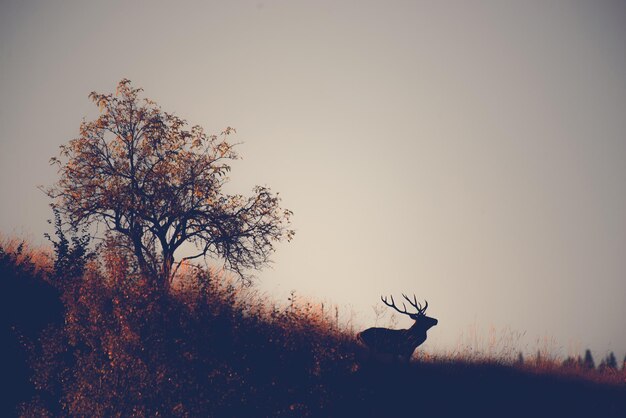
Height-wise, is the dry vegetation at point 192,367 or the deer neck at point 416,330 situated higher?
the deer neck at point 416,330

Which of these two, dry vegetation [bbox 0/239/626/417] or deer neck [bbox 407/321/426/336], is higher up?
deer neck [bbox 407/321/426/336]

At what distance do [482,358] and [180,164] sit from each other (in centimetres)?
1567

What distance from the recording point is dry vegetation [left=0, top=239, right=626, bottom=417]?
39.9ft

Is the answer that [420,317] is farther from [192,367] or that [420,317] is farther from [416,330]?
[192,367]

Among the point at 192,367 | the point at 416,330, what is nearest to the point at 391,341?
the point at 416,330

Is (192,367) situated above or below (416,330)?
below

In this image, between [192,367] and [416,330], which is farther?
[416,330]

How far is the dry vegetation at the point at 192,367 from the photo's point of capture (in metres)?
12.2

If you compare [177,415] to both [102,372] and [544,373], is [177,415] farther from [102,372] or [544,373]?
[544,373]

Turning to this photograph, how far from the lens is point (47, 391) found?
14.0 meters

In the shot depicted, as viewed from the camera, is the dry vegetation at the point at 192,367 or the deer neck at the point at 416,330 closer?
the dry vegetation at the point at 192,367

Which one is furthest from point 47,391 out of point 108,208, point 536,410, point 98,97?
point 536,410

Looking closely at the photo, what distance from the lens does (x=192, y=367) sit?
1235 centimetres

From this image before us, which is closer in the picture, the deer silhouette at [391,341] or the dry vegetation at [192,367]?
the dry vegetation at [192,367]
